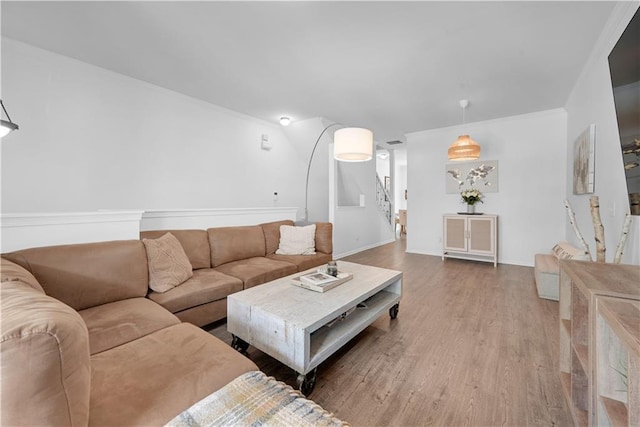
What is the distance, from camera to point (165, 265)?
2.14 m

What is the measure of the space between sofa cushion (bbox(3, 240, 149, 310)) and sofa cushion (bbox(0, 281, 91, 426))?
1.18m

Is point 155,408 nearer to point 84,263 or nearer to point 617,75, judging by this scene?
point 84,263

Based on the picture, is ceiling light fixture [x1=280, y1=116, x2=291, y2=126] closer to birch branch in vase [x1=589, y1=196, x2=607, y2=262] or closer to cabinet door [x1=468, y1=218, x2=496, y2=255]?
cabinet door [x1=468, y1=218, x2=496, y2=255]

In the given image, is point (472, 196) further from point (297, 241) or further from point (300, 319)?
point (300, 319)

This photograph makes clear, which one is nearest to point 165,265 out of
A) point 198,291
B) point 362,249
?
point 198,291

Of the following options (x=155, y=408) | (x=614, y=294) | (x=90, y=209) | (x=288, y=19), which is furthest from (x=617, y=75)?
(x=90, y=209)

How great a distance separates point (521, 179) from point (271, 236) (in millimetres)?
4186

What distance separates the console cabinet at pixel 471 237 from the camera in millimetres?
4352

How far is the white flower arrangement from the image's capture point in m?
4.67

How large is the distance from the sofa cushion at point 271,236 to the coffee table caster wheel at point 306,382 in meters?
2.04

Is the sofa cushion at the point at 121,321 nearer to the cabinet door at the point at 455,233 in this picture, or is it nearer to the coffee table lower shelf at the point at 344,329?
the coffee table lower shelf at the point at 344,329

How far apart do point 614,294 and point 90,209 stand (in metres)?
4.09

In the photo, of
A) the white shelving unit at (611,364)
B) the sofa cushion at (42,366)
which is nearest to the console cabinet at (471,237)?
the white shelving unit at (611,364)

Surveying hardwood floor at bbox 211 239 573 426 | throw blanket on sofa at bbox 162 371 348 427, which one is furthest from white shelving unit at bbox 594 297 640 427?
throw blanket on sofa at bbox 162 371 348 427
